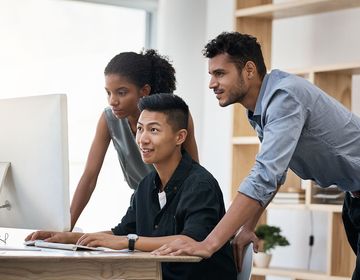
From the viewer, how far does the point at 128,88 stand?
2998 millimetres

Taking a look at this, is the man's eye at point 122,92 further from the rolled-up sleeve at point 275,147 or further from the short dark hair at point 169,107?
the rolled-up sleeve at point 275,147

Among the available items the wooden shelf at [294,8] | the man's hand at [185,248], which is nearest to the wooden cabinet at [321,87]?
the wooden shelf at [294,8]

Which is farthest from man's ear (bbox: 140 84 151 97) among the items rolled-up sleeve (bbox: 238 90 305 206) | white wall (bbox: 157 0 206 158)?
white wall (bbox: 157 0 206 158)

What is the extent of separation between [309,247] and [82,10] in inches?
86.8

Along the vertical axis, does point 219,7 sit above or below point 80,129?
above

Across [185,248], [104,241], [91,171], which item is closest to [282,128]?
[185,248]

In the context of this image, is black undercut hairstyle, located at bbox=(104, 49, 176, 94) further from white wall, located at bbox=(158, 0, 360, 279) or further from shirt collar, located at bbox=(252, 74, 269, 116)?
white wall, located at bbox=(158, 0, 360, 279)

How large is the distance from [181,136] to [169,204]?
0.27 m

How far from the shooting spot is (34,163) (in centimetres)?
225

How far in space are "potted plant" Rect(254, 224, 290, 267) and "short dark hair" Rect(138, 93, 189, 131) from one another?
2.00 meters

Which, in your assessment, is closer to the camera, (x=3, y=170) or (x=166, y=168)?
(x=3, y=170)

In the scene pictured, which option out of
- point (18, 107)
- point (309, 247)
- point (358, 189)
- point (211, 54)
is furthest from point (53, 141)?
point (309, 247)

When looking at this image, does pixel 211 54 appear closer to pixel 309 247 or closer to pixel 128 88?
pixel 128 88

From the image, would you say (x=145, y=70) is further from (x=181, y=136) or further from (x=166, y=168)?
(x=166, y=168)
